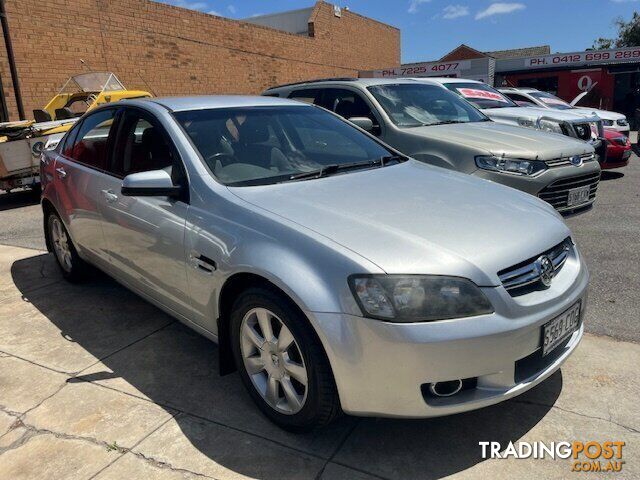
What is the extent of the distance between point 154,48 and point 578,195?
1449 cm

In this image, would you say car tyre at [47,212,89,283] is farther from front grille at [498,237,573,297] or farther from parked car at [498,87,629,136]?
parked car at [498,87,629,136]

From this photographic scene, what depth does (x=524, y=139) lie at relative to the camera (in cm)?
530

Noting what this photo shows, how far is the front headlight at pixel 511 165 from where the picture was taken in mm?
4887

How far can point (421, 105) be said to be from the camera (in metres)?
6.25

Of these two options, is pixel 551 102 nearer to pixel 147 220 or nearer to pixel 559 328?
pixel 559 328

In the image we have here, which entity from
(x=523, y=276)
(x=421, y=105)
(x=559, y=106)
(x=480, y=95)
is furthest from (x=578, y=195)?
(x=559, y=106)

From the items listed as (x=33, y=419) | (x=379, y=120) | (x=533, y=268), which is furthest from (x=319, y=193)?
(x=379, y=120)

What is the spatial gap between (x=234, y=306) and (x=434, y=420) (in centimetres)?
115

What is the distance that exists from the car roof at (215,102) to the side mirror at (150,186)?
0.67m

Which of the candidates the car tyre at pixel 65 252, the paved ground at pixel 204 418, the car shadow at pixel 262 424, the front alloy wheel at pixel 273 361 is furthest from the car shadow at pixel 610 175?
the front alloy wheel at pixel 273 361

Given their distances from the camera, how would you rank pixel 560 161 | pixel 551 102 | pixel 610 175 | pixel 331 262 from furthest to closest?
1. pixel 551 102
2. pixel 610 175
3. pixel 560 161
4. pixel 331 262

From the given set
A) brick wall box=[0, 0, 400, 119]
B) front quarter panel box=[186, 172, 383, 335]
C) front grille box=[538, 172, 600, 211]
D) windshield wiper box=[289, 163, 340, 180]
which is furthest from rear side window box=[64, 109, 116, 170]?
brick wall box=[0, 0, 400, 119]

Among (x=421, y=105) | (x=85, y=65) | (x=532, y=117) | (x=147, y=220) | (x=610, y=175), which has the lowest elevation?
(x=610, y=175)

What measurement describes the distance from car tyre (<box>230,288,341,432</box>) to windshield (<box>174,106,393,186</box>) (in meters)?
0.77
